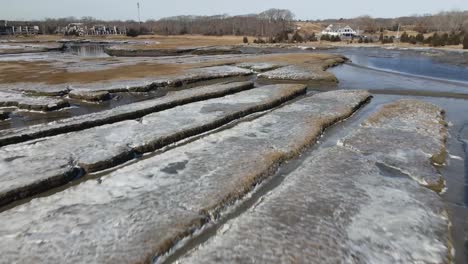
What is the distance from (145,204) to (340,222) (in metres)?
5.34

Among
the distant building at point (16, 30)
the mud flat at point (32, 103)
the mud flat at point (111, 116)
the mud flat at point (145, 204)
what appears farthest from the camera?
the distant building at point (16, 30)

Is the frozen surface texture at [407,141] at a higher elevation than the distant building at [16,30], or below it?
below

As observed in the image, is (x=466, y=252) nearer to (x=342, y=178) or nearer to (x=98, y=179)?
(x=342, y=178)

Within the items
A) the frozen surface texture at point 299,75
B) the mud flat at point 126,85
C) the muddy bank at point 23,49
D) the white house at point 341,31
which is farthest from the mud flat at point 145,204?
the white house at point 341,31

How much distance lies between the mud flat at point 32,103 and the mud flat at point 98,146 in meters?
6.89

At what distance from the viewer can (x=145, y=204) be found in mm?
10109

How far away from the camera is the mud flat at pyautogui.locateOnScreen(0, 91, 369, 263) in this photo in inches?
320

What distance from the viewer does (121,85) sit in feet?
95.7

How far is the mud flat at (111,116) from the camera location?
53.3 feet

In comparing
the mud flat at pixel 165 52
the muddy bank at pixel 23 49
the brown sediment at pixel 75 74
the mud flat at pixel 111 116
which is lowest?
the mud flat at pixel 111 116

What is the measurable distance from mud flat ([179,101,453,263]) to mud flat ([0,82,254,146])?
11135 mm

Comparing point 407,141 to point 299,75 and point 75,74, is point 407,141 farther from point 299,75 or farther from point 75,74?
point 75,74

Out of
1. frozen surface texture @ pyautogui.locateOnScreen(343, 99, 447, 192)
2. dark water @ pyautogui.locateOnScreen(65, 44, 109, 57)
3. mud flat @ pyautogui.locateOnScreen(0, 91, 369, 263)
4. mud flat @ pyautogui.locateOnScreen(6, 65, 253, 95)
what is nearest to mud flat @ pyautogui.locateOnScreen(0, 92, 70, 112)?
mud flat @ pyautogui.locateOnScreen(6, 65, 253, 95)

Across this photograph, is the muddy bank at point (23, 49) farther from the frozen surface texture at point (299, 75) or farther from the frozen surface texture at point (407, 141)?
the frozen surface texture at point (407, 141)
